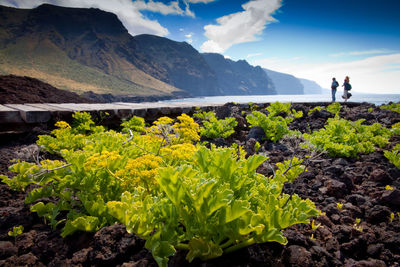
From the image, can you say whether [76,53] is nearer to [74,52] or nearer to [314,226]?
[74,52]

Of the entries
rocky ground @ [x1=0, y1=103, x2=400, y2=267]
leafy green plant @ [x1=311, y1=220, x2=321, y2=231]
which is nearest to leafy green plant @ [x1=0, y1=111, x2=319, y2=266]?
rocky ground @ [x1=0, y1=103, x2=400, y2=267]

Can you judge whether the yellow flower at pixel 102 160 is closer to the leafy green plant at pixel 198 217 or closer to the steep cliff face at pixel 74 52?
the leafy green plant at pixel 198 217

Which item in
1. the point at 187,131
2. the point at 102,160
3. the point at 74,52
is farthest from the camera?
the point at 74,52

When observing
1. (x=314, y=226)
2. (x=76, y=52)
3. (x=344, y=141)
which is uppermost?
(x=76, y=52)

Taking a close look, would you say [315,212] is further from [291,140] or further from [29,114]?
[29,114]

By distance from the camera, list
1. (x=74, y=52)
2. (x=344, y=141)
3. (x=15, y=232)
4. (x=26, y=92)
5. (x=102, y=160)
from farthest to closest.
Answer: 1. (x=74, y=52)
2. (x=26, y=92)
3. (x=344, y=141)
4. (x=102, y=160)
5. (x=15, y=232)

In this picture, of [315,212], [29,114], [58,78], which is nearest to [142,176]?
[315,212]

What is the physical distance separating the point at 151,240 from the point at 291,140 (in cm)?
351

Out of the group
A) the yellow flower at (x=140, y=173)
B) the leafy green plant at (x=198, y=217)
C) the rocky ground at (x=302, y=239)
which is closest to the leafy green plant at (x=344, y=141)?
the rocky ground at (x=302, y=239)

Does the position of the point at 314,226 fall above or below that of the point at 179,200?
below

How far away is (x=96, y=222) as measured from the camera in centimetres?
161

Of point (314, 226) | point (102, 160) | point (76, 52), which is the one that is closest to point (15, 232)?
point (102, 160)

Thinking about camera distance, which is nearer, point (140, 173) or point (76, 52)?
point (140, 173)

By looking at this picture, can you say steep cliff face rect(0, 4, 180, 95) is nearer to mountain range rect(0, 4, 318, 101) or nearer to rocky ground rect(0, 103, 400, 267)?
mountain range rect(0, 4, 318, 101)
